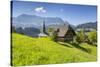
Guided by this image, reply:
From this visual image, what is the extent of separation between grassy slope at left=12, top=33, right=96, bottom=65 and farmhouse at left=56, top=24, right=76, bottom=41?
85 mm

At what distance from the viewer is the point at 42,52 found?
2.31 m

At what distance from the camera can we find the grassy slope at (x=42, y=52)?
7.28ft

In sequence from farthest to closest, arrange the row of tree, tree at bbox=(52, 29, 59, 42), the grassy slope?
the row of tree
tree at bbox=(52, 29, 59, 42)
the grassy slope

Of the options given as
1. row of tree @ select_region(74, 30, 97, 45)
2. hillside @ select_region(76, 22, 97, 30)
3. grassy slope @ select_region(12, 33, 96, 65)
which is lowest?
grassy slope @ select_region(12, 33, 96, 65)

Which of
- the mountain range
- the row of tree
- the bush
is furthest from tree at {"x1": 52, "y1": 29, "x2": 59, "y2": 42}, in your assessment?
the row of tree

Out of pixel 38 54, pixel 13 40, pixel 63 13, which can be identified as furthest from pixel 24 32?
pixel 63 13

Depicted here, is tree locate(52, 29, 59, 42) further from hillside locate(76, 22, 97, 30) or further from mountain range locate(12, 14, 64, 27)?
hillside locate(76, 22, 97, 30)

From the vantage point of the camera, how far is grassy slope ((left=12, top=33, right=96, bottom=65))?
2.22 metres

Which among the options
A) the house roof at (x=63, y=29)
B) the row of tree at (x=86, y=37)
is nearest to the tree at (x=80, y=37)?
the row of tree at (x=86, y=37)

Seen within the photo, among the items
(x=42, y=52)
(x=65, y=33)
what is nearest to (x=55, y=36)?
(x=65, y=33)

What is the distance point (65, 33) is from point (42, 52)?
0.38 meters

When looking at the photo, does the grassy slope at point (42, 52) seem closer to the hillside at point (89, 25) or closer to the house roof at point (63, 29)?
the house roof at point (63, 29)

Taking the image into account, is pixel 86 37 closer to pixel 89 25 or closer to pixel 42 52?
pixel 89 25
